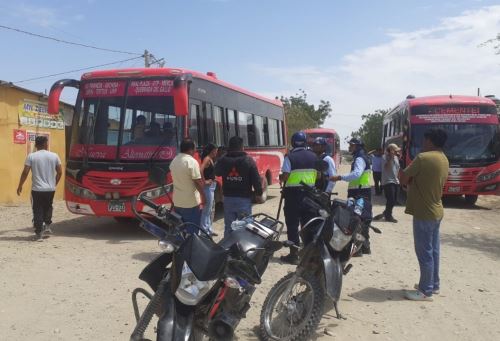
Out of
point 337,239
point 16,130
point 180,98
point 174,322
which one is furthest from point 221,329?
point 16,130

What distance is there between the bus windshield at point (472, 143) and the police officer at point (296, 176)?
852cm

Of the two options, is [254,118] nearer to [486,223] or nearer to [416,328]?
[486,223]

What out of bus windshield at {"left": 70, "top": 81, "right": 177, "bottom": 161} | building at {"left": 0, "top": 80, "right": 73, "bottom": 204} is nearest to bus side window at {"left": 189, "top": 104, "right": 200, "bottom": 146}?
bus windshield at {"left": 70, "top": 81, "right": 177, "bottom": 161}

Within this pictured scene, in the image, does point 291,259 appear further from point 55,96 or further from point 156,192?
point 55,96

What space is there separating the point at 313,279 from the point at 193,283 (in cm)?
136

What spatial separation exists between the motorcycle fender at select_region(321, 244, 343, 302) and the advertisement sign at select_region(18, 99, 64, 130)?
11715 millimetres

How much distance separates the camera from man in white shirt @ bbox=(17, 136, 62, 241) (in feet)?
27.2

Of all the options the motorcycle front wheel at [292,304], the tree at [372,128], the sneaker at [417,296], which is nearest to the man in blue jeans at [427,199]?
the sneaker at [417,296]

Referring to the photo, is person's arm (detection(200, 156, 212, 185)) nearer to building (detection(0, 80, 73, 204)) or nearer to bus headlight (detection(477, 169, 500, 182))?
building (detection(0, 80, 73, 204))

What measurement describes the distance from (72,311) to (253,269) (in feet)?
7.65

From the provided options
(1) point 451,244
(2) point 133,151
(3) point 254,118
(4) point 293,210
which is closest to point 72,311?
(4) point 293,210

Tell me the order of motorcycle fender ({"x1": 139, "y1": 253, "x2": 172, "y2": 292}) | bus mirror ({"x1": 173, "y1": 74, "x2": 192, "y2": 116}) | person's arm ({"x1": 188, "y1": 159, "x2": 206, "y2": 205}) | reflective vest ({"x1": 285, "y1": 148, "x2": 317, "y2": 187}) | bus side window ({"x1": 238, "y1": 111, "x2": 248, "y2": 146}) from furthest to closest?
bus side window ({"x1": 238, "y1": 111, "x2": 248, "y2": 146})
bus mirror ({"x1": 173, "y1": 74, "x2": 192, "y2": 116})
person's arm ({"x1": 188, "y1": 159, "x2": 206, "y2": 205})
reflective vest ({"x1": 285, "y1": 148, "x2": 317, "y2": 187})
motorcycle fender ({"x1": 139, "y1": 253, "x2": 172, "y2": 292})

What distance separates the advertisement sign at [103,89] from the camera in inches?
358

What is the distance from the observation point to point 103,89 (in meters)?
9.18
